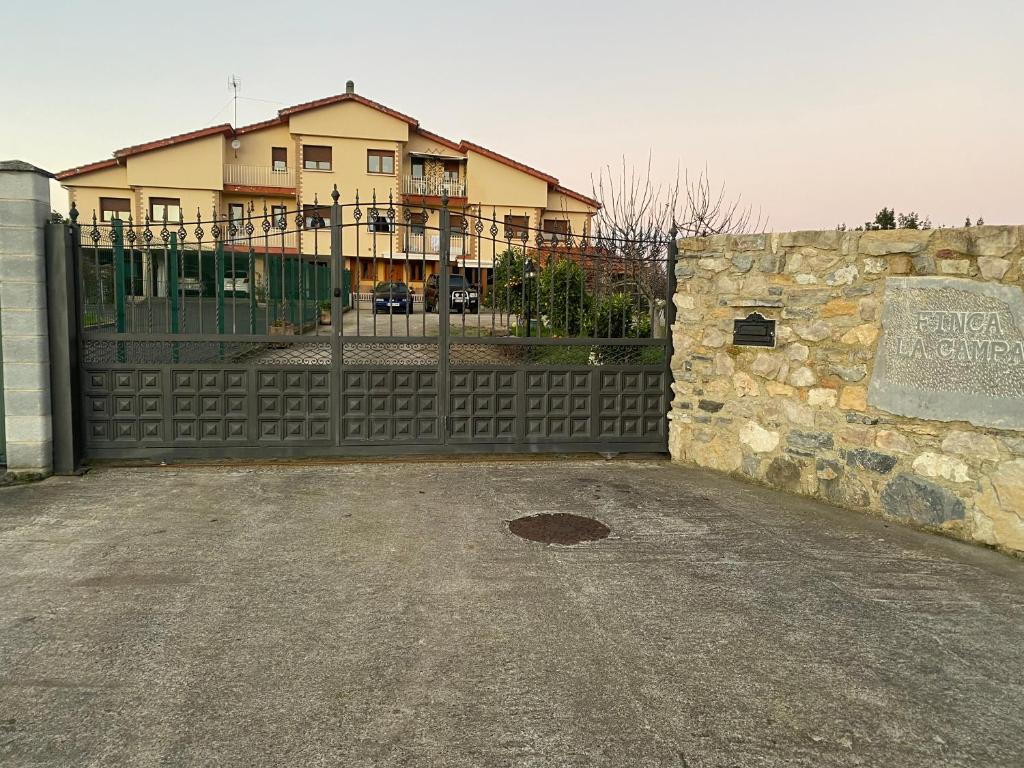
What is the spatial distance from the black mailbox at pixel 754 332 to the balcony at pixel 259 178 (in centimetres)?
3321

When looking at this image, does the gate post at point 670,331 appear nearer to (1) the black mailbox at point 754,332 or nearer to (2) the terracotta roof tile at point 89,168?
(1) the black mailbox at point 754,332

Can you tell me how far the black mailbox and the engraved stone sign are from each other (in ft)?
3.24

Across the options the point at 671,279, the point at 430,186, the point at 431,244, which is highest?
the point at 430,186

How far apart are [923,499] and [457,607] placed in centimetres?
362

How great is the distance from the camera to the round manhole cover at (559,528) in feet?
15.8

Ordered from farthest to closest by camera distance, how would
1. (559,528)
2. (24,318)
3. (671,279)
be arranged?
(671,279) → (24,318) → (559,528)

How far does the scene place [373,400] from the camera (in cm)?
680

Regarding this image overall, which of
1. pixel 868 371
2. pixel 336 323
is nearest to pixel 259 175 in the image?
pixel 336 323

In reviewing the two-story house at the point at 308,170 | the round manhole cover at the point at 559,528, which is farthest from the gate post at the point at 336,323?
the two-story house at the point at 308,170

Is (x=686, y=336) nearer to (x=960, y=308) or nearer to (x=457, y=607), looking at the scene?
(x=960, y=308)

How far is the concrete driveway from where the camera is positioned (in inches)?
101

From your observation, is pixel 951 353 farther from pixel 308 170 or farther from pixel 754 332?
pixel 308 170

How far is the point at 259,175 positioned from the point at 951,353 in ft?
119

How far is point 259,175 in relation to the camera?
117 ft
